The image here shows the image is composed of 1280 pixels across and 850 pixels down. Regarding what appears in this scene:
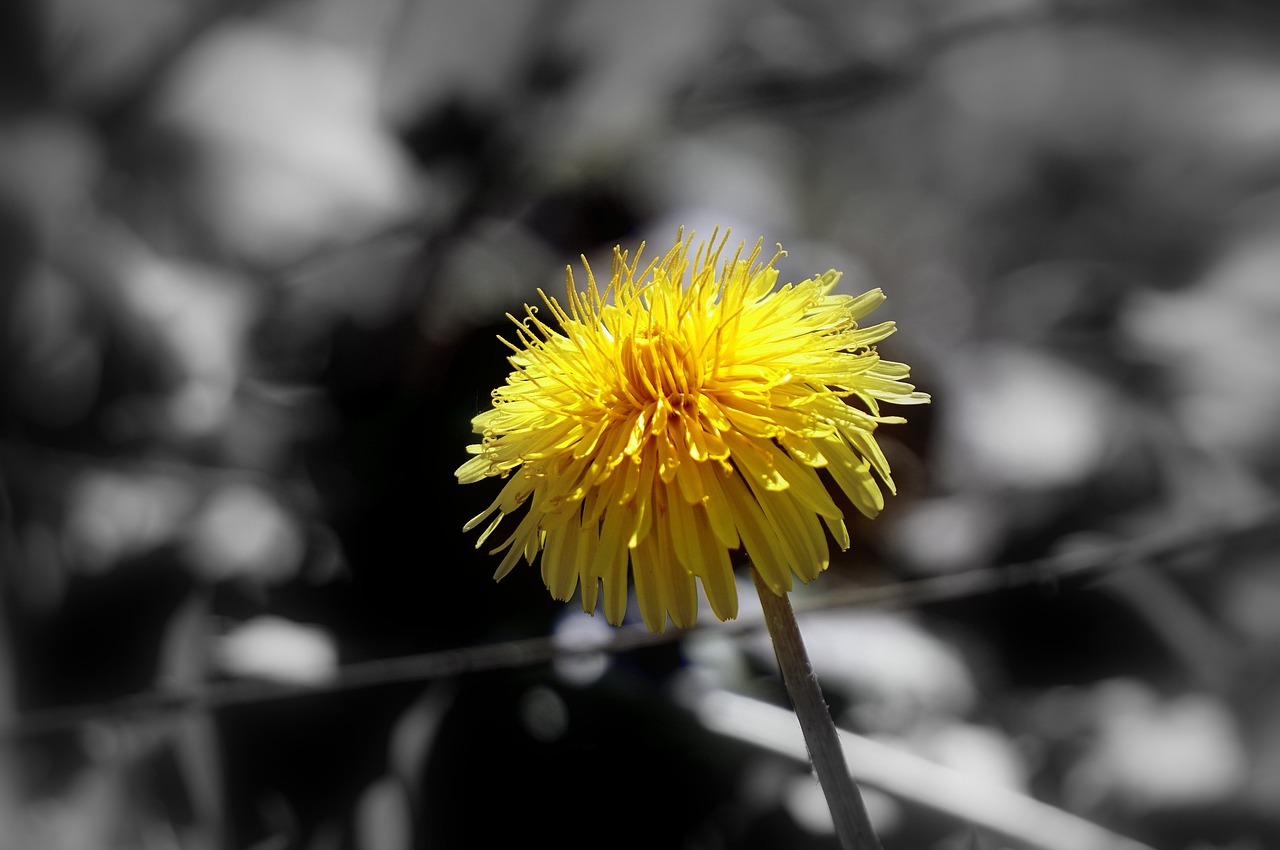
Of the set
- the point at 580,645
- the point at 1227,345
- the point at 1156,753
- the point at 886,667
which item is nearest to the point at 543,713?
the point at 580,645

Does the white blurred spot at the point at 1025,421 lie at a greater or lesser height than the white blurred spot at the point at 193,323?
lesser

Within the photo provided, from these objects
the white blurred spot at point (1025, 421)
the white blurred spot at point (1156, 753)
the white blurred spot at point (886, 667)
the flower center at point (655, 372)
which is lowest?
the white blurred spot at point (1156, 753)

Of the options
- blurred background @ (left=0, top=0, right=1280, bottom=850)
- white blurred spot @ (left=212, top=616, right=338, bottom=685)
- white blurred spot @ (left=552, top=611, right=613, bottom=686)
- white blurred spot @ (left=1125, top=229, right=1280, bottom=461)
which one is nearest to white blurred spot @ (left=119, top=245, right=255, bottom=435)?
blurred background @ (left=0, top=0, right=1280, bottom=850)

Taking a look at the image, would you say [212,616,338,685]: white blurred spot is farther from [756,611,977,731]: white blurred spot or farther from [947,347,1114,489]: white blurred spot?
[947,347,1114,489]: white blurred spot

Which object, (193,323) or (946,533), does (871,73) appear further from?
(193,323)

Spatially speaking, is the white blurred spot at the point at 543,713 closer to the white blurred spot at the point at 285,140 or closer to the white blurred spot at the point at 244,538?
the white blurred spot at the point at 244,538

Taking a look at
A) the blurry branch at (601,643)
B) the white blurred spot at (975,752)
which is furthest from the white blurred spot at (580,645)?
the white blurred spot at (975,752)

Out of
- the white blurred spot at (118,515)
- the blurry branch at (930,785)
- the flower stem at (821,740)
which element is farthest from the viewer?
the white blurred spot at (118,515)

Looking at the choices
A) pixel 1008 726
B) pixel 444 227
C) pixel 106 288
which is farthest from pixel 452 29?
pixel 1008 726
